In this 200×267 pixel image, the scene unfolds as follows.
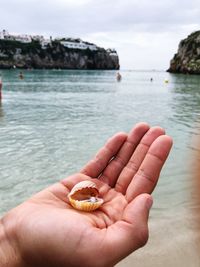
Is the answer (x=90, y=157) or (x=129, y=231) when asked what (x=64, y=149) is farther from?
(x=129, y=231)

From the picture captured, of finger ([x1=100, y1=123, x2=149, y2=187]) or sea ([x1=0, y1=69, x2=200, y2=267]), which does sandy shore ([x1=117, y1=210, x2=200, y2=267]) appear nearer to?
sea ([x1=0, y1=69, x2=200, y2=267])

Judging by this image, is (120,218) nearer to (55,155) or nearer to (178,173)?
(178,173)

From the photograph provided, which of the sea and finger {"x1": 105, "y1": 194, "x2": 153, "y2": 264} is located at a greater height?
finger {"x1": 105, "y1": 194, "x2": 153, "y2": 264}

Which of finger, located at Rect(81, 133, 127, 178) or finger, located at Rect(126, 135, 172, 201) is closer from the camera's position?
finger, located at Rect(126, 135, 172, 201)

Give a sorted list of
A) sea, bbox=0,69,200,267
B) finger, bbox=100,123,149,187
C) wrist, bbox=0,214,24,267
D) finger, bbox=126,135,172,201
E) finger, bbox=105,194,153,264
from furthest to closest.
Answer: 1. sea, bbox=0,69,200,267
2. finger, bbox=100,123,149,187
3. finger, bbox=126,135,172,201
4. wrist, bbox=0,214,24,267
5. finger, bbox=105,194,153,264

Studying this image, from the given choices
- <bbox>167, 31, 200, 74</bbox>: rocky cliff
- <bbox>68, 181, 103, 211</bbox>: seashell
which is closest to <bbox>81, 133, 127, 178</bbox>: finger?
<bbox>68, 181, 103, 211</bbox>: seashell

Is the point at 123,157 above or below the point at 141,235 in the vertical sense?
above

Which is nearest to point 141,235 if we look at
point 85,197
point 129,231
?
point 129,231
